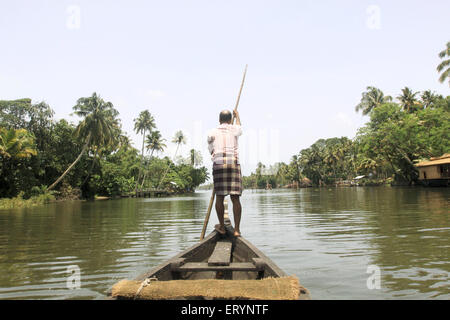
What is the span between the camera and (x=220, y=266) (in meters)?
2.78

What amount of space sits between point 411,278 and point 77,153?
42141 mm

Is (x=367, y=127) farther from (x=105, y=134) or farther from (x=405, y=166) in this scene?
(x=105, y=134)

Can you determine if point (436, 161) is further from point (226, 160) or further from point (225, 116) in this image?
point (226, 160)

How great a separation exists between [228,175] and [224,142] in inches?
17.2

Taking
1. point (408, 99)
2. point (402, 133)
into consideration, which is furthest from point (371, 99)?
point (402, 133)

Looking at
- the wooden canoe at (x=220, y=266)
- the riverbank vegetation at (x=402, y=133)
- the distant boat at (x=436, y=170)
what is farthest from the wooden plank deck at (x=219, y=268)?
the riverbank vegetation at (x=402, y=133)

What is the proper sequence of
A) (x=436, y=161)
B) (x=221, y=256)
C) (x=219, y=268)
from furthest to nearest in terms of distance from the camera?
1. (x=436, y=161)
2. (x=221, y=256)
3. (x=219, y=268)

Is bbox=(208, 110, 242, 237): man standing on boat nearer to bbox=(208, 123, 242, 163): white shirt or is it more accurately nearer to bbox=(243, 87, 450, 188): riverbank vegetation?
bbox=(208, 123, 242, 163): white shirt

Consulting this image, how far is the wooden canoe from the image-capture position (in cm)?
259

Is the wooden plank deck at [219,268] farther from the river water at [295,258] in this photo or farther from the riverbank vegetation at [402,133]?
the riverbank vegetation at [402,133]

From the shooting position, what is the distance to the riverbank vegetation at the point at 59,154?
96.0 ft

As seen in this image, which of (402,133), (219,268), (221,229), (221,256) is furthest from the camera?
(402,133)

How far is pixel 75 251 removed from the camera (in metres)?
5.93
